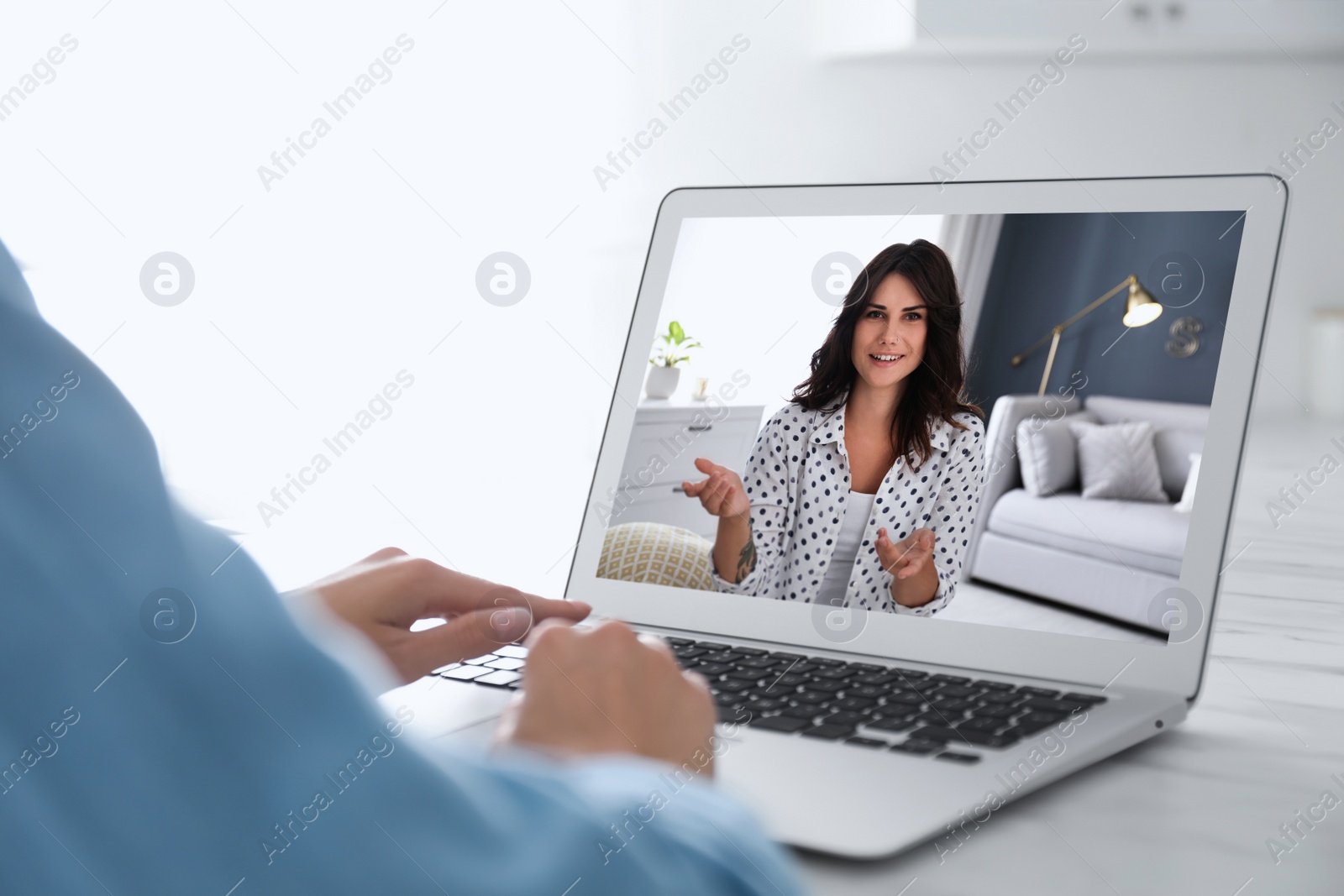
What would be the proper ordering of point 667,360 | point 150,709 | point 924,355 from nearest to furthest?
1. point 150,709
2. point 924,355
3. point 667,360

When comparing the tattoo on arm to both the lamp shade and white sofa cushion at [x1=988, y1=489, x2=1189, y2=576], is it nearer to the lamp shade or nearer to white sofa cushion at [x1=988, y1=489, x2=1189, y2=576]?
white sofa cushion at [x1=988, y1=489, x2=1189, y2=576]

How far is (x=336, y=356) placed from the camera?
3131 millimetres

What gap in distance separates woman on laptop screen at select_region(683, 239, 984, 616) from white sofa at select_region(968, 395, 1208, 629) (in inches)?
0.8

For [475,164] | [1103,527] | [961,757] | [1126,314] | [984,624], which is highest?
[475,164]

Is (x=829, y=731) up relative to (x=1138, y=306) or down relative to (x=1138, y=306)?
down

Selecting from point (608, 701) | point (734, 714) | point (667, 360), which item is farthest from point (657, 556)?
point (608, 701)

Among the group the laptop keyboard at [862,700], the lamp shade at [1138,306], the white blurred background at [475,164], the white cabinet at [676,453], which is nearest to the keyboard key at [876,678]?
the laptop keyboard at [862,700]

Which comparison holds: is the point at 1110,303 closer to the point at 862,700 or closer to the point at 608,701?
the point at 862,700

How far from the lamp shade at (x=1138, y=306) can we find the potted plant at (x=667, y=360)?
1.15ft

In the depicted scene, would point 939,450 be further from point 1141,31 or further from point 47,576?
point 1141,31

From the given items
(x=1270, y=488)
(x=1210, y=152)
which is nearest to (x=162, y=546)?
(x=1270, y=488)

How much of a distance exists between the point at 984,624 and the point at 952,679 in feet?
0.29

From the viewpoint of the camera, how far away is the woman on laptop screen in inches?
30.3

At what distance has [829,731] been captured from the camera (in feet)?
1.78
